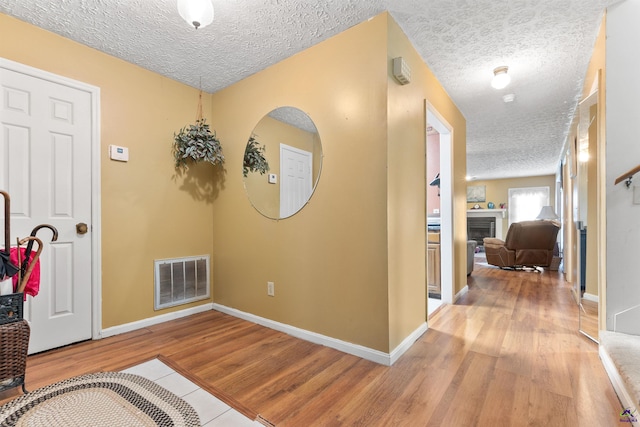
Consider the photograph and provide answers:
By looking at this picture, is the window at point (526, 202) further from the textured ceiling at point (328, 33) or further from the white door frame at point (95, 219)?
the white door frame at point (95, 219)

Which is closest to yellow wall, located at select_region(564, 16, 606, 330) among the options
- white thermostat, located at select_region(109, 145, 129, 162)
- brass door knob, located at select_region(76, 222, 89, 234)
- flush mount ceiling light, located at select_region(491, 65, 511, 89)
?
flush mount ceiling light, located at select_region(491, 65, 511, 89)

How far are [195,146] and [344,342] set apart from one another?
2.18 meters

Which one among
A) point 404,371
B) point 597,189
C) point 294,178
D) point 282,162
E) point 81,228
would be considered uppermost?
point 282,162

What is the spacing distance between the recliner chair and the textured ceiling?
2705 millimetres

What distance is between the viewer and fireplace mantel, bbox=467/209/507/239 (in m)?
9.25

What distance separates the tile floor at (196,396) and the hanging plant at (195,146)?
176cm

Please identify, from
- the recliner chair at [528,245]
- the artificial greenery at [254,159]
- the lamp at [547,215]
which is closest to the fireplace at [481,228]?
the lamp at [547,215]

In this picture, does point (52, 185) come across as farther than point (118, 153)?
No

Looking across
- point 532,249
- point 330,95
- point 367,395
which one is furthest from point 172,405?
point 532,249

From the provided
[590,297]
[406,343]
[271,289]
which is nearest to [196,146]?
[271,289]

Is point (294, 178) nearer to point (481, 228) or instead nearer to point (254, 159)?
point (254, 159)

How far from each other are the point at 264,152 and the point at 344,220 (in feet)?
3.58

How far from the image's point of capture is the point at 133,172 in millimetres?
2648

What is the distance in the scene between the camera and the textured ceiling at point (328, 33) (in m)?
1.94
